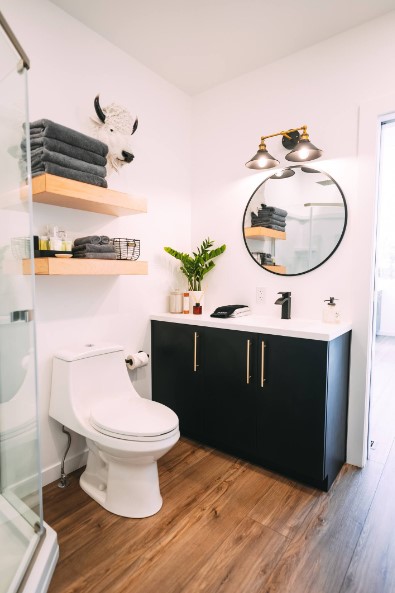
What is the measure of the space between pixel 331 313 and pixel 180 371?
3.60 feet

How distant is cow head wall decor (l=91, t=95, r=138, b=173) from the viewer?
201 cm

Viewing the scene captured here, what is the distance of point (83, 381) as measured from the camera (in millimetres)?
1954

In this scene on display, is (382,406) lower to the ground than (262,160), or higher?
lower

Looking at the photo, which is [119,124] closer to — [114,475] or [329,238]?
[329,238]

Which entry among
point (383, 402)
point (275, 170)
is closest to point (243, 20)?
point (275, 170)

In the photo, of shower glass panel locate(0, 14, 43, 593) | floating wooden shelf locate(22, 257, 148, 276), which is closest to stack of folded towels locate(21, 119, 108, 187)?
shower glass panel locate(0, 14, 43, 593)

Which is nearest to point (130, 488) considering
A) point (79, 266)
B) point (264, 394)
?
point (264, 394)

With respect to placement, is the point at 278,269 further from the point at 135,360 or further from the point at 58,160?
the point at 58,160

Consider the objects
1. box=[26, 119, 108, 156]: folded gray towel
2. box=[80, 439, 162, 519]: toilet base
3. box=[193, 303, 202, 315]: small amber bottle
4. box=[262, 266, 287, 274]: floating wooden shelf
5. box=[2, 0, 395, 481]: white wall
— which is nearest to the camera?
box=[26, 119, 108, 156]: folded gray towel

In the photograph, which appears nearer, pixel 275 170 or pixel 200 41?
pixel 200 41

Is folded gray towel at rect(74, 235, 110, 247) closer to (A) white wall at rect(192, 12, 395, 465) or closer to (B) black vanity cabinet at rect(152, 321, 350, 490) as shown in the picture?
(B) black vanity cabinet at rect(152, 321, 350, 490)

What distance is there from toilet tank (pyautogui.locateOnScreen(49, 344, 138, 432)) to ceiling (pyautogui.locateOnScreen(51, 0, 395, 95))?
1.95 m

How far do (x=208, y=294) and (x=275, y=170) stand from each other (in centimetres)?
107

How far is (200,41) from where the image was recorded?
7.34ft
